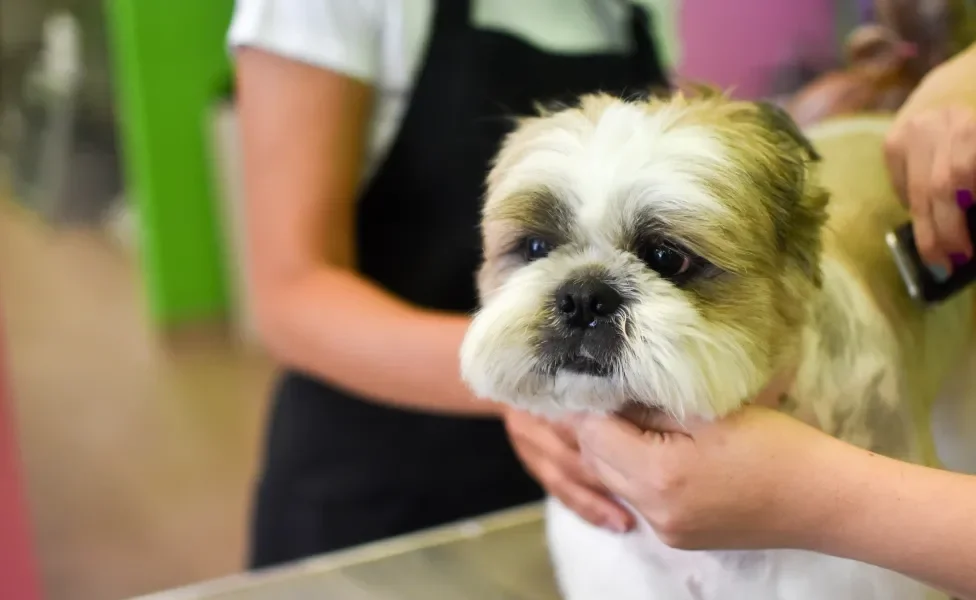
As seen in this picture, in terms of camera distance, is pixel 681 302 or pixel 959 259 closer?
pixel 681 302

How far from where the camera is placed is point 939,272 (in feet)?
2.73

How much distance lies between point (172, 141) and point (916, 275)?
2.54 meters

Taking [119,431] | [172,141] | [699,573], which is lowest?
[119,431]

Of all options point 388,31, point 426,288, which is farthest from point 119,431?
point 388,31

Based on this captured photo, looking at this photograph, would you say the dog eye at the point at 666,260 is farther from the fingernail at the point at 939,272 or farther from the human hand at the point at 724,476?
the fingernail at the point at 939,272

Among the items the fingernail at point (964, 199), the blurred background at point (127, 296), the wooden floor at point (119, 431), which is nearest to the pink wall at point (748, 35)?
the fingernail at point (964, 199)

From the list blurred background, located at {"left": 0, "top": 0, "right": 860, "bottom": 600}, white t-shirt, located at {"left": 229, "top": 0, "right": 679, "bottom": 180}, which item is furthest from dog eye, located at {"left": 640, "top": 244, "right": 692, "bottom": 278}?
blurred background, located at {"left": 0, "top": 0, "right": 860, "bottom": 600}

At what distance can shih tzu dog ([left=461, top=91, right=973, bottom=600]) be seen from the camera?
2.27 feet

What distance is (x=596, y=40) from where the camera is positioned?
1.08 metres

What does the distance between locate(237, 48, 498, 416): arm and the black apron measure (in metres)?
0.08

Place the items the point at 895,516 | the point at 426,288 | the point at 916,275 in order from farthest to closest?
1. the point at 426,288
2. the point at 916,275
3. the point at 895,516

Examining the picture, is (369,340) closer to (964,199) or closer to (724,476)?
(724,476)

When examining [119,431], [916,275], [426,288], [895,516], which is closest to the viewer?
[895,516]

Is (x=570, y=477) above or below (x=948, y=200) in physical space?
below
